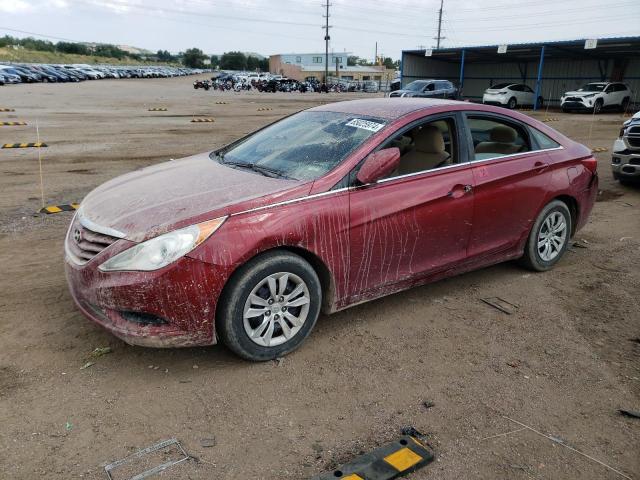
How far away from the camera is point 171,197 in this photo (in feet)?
11.5

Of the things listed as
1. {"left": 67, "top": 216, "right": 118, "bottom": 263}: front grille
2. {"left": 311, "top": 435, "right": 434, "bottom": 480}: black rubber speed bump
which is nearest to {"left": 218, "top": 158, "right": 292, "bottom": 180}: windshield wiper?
{"left": 67, "top": 216, "right": 118, "bottom": 263}: front grille

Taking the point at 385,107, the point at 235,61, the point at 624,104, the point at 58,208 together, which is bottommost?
the point at 58,208

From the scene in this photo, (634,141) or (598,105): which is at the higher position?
(598,105)

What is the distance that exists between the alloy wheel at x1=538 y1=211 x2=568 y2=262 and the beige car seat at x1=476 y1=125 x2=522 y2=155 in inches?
30.7

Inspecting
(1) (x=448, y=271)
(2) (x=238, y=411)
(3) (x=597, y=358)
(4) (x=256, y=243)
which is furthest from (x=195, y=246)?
(3) (x=597, y=358)

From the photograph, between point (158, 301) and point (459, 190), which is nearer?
point (158, 301)

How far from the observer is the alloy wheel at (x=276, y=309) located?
10.8 ft

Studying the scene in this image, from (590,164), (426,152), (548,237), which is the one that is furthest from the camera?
(590,164)

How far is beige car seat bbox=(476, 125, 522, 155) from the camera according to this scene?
15.3 ft

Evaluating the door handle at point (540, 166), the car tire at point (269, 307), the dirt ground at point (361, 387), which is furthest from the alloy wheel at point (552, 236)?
the car tire at point (269, 307)

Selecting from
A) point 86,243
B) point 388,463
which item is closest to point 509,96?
point 86,243

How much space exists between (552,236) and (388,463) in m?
3.39

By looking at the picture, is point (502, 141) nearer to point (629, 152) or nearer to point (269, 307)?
point (269, 307)

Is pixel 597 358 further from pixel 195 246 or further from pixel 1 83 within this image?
pixel 1 83
